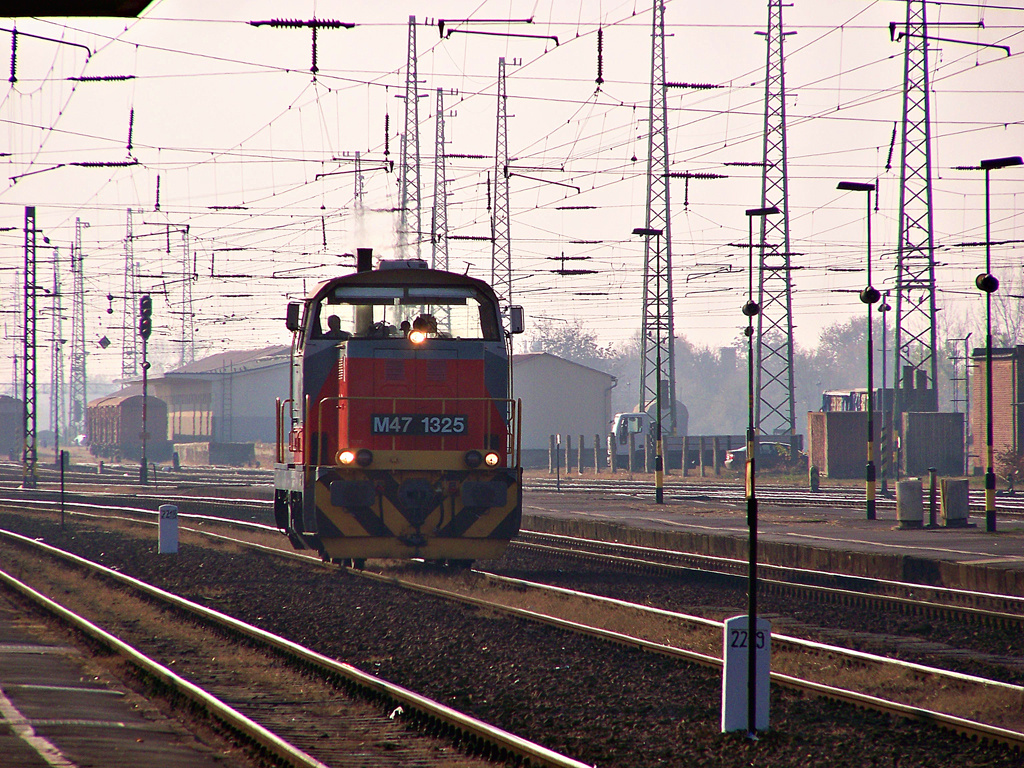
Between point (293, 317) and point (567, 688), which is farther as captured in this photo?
point (293, 317)

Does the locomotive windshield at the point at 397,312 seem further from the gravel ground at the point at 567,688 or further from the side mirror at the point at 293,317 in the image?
the gravel ground at the point at 567,688

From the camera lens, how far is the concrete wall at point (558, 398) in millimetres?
64688

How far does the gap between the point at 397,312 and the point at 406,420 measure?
1.42 meters

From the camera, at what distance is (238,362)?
86.2 m

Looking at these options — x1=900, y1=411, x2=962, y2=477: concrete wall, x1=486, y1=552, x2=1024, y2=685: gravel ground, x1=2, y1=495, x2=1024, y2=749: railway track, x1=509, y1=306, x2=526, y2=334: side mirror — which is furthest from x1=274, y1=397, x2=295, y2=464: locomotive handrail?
x1=900, y1=411, x2=962, y2=477: concrete wall

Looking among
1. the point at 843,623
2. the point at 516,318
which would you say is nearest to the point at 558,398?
the point at 516,318

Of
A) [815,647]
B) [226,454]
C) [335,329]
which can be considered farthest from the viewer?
[226,454]

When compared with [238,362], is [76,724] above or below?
below

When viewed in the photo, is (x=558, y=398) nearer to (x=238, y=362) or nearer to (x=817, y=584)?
(x=238, y=362)

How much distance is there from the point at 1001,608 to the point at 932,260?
24.8 metres

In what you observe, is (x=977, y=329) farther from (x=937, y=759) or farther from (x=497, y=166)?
(x=937, y=759)

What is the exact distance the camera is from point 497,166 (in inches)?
1752

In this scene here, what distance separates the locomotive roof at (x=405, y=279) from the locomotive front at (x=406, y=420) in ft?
0.05

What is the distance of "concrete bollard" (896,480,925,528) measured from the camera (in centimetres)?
2036
